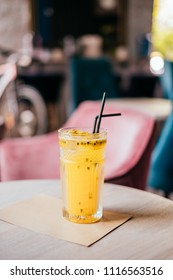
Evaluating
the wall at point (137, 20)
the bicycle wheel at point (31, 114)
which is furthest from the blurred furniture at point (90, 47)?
the bicycle wheel at point (31, 114)

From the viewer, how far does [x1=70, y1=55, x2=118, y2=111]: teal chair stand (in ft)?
13.1

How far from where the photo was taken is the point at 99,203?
3.50 feet

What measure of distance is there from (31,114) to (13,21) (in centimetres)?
122

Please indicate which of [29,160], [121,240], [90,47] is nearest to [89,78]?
[90,47]

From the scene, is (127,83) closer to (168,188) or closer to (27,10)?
(27,10)

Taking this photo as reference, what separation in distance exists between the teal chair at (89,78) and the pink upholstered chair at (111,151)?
5.91 feet

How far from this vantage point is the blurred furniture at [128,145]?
5.31 ft

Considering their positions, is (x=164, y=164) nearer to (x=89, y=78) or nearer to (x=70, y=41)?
(x=89, y=78)

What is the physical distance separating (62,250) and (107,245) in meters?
0.10

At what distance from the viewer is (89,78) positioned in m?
4.08

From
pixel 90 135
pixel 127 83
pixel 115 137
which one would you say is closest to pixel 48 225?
pixel 90 135

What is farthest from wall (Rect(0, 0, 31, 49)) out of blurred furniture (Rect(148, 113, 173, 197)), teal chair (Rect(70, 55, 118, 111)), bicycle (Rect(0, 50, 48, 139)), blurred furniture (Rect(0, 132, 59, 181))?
blurred furniture (Rect(0, 132, 59, 181))

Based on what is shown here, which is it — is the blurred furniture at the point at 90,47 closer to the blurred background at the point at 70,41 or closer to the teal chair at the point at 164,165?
the blurred background at the point at 70,41
